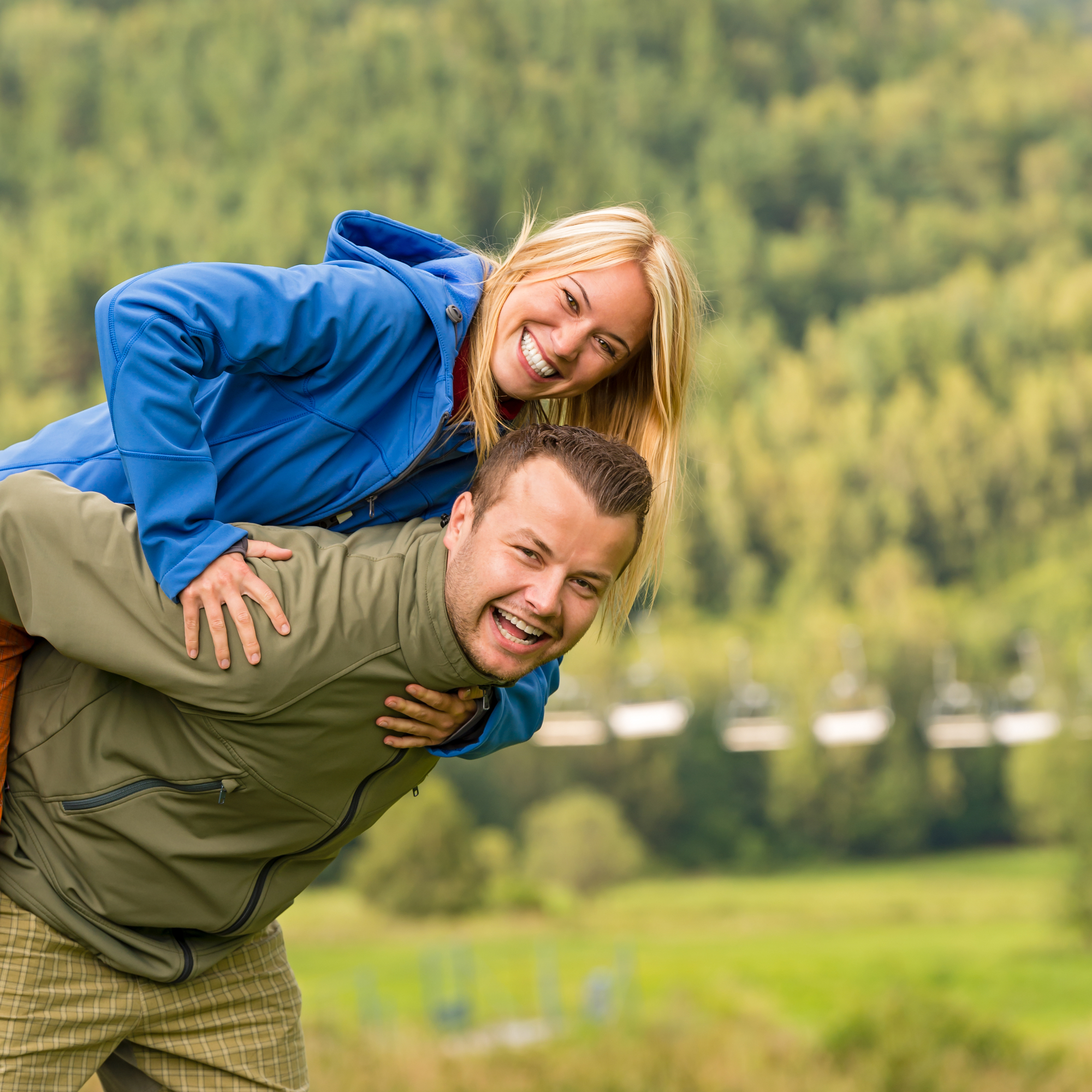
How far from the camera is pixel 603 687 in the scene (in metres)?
25.3

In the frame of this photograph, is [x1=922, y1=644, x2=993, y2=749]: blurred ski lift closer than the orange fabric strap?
No

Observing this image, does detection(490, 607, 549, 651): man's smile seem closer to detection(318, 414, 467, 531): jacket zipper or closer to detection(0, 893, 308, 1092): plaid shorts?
detection(318, 414, 467, 531): jacket zipper

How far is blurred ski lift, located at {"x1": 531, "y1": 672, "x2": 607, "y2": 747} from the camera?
21.0 m

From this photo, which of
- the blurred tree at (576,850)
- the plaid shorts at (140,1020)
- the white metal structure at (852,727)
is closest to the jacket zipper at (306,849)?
the plaid shorts at (140,1020)

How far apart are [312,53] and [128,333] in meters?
37.5

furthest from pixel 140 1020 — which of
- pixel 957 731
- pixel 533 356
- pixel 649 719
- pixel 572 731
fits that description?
pixel 957 731

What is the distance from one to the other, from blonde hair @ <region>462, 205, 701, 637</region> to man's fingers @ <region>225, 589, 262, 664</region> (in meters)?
0.57

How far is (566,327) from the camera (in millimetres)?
2299

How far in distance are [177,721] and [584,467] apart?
2.19ft

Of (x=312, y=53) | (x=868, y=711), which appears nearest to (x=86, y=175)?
(x=312, y=53)

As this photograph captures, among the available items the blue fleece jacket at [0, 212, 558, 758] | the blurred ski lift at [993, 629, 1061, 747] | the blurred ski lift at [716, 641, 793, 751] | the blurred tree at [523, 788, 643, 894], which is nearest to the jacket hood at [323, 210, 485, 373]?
the blue fleece jacket at [0, 212, 558, 758]

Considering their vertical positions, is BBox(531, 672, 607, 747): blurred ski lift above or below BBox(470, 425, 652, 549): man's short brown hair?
below

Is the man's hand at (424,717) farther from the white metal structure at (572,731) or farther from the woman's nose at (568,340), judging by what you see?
the white metal structure at (572,731)

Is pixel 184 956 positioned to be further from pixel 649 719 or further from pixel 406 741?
pixel 649 719
